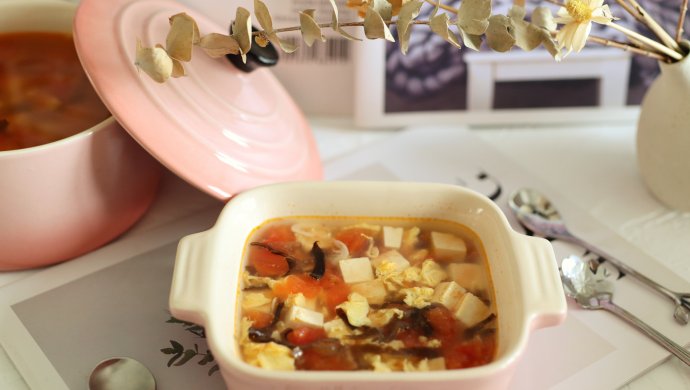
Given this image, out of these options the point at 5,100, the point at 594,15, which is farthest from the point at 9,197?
the point at 594,15

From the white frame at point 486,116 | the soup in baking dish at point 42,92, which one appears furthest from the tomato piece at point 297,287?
the white frame at point 486,116

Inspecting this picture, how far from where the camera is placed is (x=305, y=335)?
0.77 metres

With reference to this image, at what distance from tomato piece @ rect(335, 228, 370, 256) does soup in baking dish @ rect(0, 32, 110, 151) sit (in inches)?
13.5

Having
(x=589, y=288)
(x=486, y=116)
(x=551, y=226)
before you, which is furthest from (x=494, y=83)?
(x=589, y=288)

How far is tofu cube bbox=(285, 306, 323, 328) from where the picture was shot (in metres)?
0.78

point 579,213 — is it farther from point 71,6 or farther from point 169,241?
point 71,6

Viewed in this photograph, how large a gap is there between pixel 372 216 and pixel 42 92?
1.51 ft

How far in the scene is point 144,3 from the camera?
97cm

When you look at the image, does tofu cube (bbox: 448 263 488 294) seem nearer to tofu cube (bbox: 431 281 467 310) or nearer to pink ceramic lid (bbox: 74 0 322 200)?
tofu cube (bbox: 431 281 467 310)

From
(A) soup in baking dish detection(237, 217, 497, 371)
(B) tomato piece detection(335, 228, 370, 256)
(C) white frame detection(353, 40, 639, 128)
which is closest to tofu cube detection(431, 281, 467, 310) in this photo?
(A) soup in baking dish detection(237, 217, 497, 371)

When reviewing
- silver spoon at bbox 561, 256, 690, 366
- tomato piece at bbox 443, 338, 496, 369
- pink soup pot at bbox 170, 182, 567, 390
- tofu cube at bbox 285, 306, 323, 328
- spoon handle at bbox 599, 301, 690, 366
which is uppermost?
pink soup pot at bbox 170, 182, 567, 390

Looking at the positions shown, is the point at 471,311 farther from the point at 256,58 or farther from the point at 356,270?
the point at 256,58

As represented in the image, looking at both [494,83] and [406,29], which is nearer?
[406,29]

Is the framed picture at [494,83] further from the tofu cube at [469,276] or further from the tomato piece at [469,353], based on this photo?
the tomato piece at [469,353]
